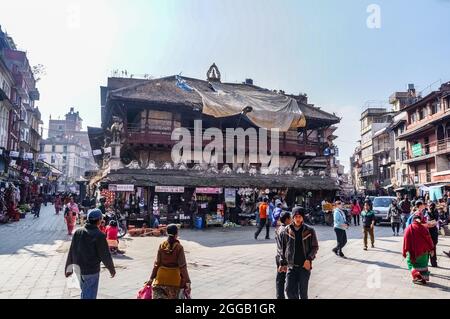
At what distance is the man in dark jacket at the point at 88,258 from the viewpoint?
5.07 m

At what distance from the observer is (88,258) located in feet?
16.7

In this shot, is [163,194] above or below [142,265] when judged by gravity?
above

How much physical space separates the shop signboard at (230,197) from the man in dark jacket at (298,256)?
1601 centimetres

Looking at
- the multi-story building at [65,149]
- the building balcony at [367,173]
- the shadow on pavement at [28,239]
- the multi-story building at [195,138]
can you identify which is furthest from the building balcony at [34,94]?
the building balcony at [367,173]

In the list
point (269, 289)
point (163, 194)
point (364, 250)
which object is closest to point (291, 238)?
point (269, 289)

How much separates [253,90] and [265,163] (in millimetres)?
9042

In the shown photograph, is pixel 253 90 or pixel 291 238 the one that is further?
pixel 253 90

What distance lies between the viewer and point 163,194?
70.0ft

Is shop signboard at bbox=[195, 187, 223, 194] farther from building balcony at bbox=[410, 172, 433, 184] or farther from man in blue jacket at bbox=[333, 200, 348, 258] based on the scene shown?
building balcony at bbox=[410, 172, 433, 184]

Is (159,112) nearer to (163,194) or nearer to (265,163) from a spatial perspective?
(163,194)

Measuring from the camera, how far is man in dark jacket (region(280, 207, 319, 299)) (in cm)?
545

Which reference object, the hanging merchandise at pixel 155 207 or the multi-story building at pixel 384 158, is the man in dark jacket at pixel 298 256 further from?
Answer: the multi-story building at pixel 384 158

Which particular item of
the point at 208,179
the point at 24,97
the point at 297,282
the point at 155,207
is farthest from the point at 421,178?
the point at 24,97

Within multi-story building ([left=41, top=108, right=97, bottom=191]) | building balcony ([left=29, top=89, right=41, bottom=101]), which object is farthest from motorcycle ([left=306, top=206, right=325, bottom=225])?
multi-story building ([left=41, top=108, right=97, bottom=191])
